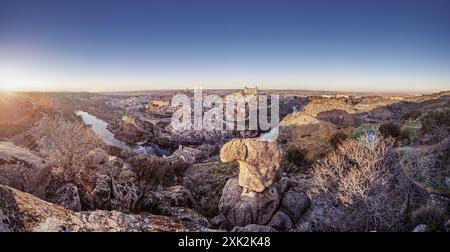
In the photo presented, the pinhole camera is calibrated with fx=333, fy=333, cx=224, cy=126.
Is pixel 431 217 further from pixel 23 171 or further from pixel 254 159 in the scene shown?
pixel 23 171

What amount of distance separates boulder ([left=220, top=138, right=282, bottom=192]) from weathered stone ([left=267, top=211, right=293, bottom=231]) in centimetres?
86

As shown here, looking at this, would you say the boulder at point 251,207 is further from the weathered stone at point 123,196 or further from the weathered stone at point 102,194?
the weathered stone at point 102,194

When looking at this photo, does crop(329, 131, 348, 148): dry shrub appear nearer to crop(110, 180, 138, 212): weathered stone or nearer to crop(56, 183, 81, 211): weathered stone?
crop(110, 180, 138, 212): weathered stone

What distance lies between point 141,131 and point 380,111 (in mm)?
33825

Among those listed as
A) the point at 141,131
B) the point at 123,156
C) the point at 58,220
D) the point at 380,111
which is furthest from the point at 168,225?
the point at 141,131

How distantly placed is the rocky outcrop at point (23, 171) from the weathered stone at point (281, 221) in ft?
19.3

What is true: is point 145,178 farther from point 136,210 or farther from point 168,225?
point 168,225

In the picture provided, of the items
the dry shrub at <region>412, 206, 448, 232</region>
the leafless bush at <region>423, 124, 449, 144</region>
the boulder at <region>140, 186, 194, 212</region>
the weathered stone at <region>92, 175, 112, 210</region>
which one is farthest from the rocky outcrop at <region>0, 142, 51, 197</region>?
the leafless bush at <region>423, 124, 449, 144</region>

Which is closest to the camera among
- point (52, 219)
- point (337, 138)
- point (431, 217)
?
point (52, 219)

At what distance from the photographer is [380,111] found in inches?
1593

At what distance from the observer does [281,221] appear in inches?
372

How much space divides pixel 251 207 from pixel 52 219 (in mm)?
6558

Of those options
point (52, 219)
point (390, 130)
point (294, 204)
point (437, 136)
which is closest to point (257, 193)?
point (294, 204)

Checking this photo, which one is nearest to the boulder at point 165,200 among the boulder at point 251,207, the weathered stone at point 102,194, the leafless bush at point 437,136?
the weathered stone at point 102,194
